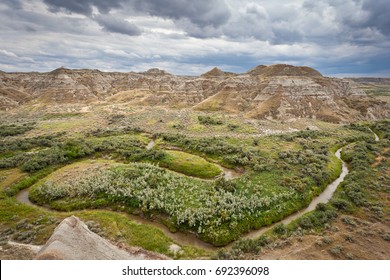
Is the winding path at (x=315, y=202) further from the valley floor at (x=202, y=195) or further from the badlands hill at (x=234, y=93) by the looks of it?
the badlands hill at (x=234, y=93)

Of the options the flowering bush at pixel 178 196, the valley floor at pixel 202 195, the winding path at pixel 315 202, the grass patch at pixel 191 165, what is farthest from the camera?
the grass patch at pixel 191 165

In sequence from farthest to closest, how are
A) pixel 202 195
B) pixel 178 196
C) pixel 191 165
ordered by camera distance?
1. pixel 191 165
2. pixel 178 196
3. pixel 202 195

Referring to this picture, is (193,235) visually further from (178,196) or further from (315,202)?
(315,202)

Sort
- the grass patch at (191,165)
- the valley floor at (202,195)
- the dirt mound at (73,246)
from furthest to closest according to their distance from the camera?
the grass patch at (191,165) < the valley floor at (202,195) < the dirt mound at (73,246)

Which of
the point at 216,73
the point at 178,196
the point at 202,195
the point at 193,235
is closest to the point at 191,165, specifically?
the point at 178,196

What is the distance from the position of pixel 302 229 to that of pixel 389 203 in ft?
48.7

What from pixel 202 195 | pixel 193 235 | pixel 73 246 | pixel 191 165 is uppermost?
pixel 73 246

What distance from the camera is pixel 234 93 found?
118000 millimetres

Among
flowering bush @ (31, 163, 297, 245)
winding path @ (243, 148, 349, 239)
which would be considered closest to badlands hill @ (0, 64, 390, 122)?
winding path @ (243, 148, 349, 239)

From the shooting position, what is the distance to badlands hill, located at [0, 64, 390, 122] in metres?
98.2

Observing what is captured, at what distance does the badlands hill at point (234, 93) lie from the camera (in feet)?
322

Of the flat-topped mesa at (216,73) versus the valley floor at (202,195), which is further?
the flat-topped mesa at (216,73)

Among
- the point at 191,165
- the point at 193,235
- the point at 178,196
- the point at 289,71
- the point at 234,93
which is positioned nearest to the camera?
the point at 193,235

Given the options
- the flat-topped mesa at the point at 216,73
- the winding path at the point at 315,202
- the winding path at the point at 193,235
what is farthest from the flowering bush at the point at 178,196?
the flat-topped mesa at the point at 216,73
